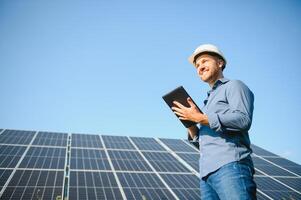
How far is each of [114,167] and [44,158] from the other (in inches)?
118

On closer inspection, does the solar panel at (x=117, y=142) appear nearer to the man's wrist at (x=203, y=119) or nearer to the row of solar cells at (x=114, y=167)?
the row of solar cells at (x=114, y=167)

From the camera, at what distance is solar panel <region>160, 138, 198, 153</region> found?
53.2ft

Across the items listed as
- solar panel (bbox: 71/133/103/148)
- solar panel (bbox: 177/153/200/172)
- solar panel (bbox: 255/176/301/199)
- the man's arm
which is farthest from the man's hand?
solar panel (bbox: 71/133/103/148)

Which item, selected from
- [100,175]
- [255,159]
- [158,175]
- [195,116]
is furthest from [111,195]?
[255,159]

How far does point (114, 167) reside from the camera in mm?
11516

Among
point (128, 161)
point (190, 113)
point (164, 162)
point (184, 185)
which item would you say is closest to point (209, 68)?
point (190, 113)

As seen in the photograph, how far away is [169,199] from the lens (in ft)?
30.6

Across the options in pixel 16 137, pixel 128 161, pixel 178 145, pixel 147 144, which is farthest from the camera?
pixel 178 145

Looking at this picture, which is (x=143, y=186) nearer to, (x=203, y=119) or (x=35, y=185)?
(x=35, y=185)

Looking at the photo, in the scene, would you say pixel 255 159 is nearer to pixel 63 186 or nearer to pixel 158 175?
pixel 158 175

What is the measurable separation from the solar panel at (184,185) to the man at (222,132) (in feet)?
24.1

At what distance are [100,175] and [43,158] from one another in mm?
2859

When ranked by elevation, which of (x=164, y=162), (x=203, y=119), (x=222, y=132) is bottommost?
(x=164, y=162)

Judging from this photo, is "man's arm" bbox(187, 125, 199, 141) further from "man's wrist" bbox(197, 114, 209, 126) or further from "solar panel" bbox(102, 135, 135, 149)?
"solar panel" bbox(102, 135, 135, 149)
